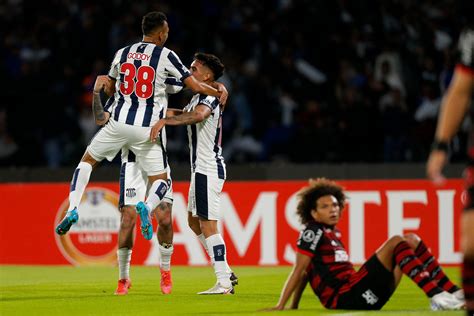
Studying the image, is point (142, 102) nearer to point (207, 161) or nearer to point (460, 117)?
point (207, 161)

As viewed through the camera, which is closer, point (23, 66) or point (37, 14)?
point (23, 66)

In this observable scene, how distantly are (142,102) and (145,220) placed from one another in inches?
45.4

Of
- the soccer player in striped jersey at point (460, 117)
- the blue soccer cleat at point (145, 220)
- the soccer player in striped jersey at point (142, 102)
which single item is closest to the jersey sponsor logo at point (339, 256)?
the blue soccer cleat at point (145, 220)

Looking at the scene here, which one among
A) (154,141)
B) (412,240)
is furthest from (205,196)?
(412,240)

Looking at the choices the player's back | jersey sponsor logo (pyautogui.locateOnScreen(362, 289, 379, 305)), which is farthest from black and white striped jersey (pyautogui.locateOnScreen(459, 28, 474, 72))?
the player's back

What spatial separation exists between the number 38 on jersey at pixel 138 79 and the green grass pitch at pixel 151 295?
1.76 meters

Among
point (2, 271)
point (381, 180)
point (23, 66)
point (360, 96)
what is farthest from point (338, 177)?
point (23, 66)

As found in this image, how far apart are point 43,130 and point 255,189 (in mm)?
3863

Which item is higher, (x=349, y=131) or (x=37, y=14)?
(x=37, y=14)

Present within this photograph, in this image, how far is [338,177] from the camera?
1451 cm

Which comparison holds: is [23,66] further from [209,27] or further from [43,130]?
[209,27]

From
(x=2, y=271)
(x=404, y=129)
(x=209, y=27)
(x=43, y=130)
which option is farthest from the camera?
(x=209, y=27)

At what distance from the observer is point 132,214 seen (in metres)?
9.70

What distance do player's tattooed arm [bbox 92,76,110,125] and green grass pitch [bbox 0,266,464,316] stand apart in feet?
5.07
